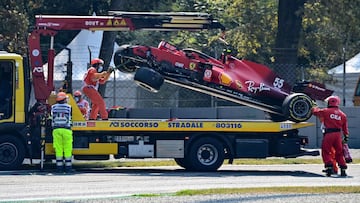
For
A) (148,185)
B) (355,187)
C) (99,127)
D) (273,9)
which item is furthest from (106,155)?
(273,9)

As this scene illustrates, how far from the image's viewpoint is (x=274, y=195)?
15.3 meters

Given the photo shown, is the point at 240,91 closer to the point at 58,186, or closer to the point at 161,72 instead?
the point at 161,72

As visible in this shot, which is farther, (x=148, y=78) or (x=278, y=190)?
(x=148, y=78)

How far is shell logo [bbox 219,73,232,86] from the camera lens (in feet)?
71.9

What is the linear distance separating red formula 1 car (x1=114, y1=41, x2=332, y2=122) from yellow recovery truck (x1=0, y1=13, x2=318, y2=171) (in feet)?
2.00

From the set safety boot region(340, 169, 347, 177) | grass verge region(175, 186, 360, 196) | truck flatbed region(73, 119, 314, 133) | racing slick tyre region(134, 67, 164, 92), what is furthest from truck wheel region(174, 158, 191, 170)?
grass verge region(175, 186, 360, 196)

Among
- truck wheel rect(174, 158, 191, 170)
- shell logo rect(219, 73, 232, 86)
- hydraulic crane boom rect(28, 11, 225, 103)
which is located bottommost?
truck wheel rect(174, 158, 191, 170)

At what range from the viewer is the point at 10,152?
69.1ft

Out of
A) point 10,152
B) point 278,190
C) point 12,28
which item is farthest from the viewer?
point 12,28

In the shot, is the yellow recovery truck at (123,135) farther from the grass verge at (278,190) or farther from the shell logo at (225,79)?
the grass verge at (278,190)

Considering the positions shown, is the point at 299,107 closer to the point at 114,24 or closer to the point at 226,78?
the point at 226,78

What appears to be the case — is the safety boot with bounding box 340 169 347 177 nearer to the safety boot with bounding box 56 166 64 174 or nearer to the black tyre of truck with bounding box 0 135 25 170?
the safety boot with bounding box 56 166 64 174

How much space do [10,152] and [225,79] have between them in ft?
16.2

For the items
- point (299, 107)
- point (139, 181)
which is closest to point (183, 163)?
point (299, 107)
